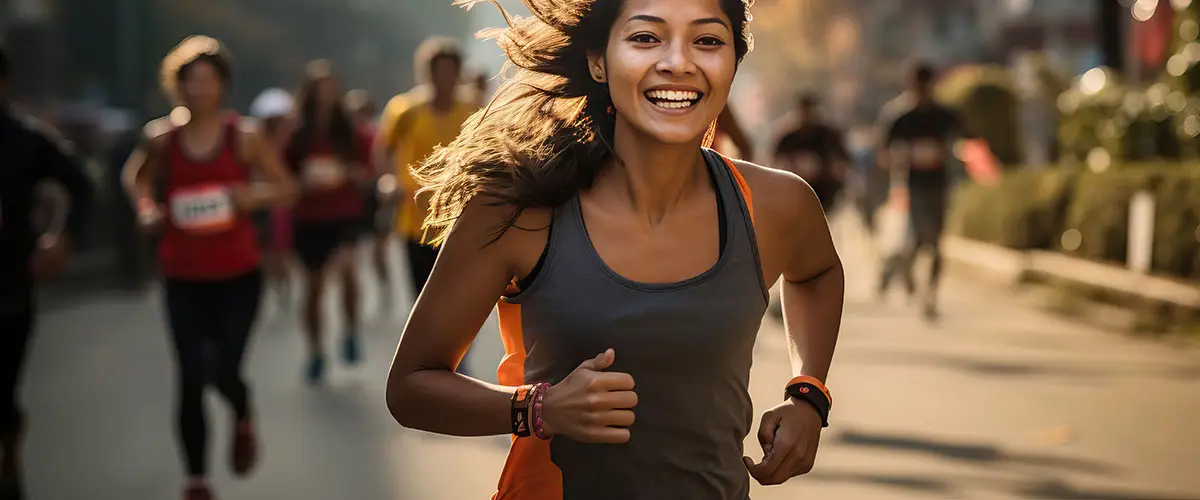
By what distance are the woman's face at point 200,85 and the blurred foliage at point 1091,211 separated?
8.79 metres

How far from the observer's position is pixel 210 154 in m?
7.05

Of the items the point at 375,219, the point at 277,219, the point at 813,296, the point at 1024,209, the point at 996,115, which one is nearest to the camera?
the point at 813,296

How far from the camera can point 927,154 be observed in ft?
43.8

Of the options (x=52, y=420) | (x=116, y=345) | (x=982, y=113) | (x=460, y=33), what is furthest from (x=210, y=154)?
(x=460, y=33)

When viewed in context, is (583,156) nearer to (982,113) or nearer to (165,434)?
(165,434)

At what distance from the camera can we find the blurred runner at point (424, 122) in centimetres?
921

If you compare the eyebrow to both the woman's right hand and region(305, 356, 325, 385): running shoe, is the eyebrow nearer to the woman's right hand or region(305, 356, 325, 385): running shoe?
the woman's right hand

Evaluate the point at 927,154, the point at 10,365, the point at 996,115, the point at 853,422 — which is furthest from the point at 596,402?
the point at 996,115

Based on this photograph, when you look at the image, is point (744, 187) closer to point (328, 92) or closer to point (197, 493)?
point (197, 493)

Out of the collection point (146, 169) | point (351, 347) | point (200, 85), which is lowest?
point (351, 347)

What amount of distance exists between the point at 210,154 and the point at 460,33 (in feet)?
387

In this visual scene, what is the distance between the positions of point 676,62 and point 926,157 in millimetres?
10698

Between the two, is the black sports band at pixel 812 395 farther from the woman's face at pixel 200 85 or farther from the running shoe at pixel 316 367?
the running shoe at pixel 316 367

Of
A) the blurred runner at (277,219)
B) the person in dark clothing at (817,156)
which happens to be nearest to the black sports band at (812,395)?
the person in dark clothing at (817,156)
